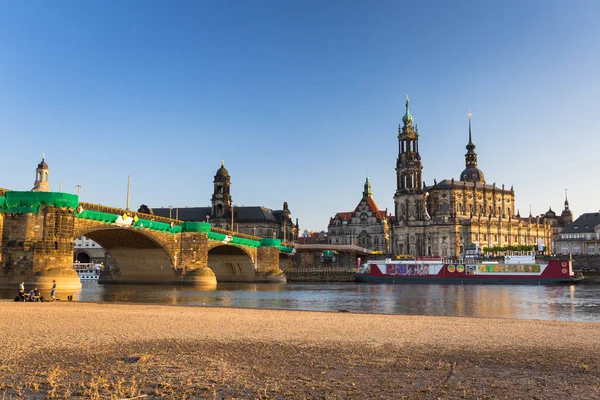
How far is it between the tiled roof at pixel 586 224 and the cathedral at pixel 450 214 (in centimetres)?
940

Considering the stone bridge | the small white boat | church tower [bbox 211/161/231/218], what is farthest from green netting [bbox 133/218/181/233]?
church tower [bbox 211/161/231/218]

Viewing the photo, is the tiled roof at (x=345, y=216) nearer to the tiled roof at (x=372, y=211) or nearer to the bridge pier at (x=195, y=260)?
the tiled roof at (x=372, y=211)

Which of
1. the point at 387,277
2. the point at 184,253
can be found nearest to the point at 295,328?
the point at 184,253

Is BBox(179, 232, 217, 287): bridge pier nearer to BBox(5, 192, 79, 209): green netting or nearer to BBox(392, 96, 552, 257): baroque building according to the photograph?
BBox(5, 192, 79, 209): green netting

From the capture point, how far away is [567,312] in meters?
38.6

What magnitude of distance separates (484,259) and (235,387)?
118m

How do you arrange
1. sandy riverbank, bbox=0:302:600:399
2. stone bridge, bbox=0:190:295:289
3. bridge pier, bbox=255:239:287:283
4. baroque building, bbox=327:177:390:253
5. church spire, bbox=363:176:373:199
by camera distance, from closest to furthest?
sandy riverbank, bbox=0:302:600:399
stone bridge, bbox=0:190:295:289
bridge pier, bbox=255:239:287:283
baroque building, bbox=327:177:390:253
church spire, bbox=363:176:373:199

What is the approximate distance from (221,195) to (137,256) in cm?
8568

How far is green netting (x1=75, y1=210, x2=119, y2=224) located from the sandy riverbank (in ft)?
90.3

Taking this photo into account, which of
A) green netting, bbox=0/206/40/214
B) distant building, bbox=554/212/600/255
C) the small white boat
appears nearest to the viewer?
green netting, bbox=0/206/40/214

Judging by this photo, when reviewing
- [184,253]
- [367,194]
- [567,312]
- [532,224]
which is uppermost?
[367,194]

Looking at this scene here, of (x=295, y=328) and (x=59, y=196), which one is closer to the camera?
(x=295, y=328)

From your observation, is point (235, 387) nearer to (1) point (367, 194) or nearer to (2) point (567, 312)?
(2) point (567, 312)

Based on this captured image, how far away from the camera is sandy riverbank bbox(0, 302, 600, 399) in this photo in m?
11.3
